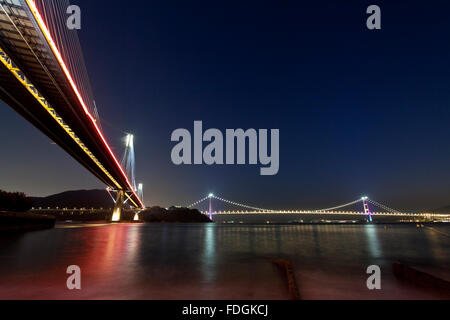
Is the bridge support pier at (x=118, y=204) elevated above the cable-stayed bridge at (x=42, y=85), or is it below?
below

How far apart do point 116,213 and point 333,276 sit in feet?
176

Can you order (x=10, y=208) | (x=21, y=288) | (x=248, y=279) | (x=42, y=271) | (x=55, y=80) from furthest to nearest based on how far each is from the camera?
(x=10, y=208), (x=55, y=80), (x=42, y=271), (x=248, y=279), (x=21, y=288)

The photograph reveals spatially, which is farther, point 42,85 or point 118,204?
point 118,204

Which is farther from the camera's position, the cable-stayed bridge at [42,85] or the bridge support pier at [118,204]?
the bridge support pier at [118,204]

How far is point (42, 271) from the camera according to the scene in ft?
22.8

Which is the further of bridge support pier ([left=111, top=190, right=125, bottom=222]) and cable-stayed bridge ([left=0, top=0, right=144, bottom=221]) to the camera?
bridge support pier ([left=111, top=190, right=125, bottom=222])

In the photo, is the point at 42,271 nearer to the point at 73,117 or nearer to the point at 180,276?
the point at 180,276

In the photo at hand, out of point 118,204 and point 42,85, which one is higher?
point 42,85

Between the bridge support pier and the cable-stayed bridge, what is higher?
the cable-stayed bridge

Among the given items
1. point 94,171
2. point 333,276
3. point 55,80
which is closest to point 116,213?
point 94,171
